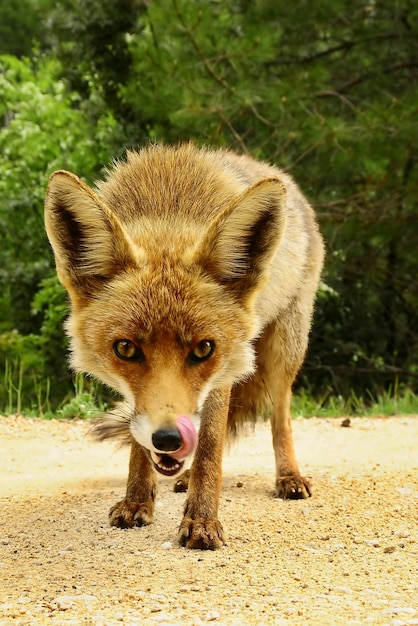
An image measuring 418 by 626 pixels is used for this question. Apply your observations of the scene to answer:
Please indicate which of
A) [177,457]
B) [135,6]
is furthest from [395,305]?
[177,457]

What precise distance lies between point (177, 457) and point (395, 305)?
981 centimetres

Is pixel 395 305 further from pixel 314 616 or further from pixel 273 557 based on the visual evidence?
pixel 314 616

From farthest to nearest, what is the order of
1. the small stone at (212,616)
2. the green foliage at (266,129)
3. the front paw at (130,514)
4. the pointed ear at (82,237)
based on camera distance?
the green foliage at (266,129)
the front paw at (130,514)
the pointed ear at (82,237)
the small stone at (212,616)

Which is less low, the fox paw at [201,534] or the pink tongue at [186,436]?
the pink tongue at [186,436]

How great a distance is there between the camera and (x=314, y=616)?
319cm

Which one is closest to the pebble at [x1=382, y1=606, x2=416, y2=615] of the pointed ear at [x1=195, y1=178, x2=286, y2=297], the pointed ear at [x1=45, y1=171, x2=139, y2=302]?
the pointed ear at [x1=195, y1=178, x2=286, y2=297]

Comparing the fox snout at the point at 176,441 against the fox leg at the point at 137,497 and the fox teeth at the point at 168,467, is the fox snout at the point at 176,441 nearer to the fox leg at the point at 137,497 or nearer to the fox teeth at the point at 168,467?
the fox teeth at the point at 168,467

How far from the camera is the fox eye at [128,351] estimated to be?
3842 mm

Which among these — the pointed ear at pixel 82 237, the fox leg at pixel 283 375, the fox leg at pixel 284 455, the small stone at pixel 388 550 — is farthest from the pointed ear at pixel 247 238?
the fox leg at pixel 284 455

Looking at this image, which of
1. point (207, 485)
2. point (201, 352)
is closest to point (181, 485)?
point (207, 485)

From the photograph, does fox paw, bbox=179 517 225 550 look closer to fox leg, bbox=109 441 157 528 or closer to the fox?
the fox

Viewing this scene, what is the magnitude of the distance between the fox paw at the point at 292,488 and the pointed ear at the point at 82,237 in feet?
6.60

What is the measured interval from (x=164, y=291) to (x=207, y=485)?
3.61 ft

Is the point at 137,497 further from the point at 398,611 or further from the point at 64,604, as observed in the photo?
the point at 398,611
